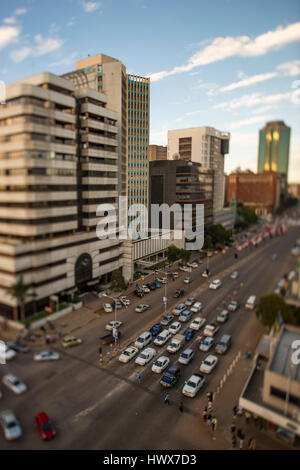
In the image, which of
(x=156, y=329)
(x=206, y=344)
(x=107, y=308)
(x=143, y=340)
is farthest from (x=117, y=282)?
(x=206, y=344)

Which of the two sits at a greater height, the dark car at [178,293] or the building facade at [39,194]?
the building facade at [39,194]

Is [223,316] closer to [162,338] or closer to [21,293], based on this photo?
[162,338]

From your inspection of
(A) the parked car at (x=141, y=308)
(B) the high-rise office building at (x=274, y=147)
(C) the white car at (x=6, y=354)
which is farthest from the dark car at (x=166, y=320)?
(B) the high-rise office building at (x=274, y=147)

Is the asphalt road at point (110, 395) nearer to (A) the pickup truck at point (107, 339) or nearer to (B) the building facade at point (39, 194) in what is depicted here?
(A) the pickup truck at point (107, 339)

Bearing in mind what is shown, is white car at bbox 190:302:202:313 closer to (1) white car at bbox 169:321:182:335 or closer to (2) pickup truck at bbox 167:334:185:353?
(1) white car at bbox 169:321:182:335
